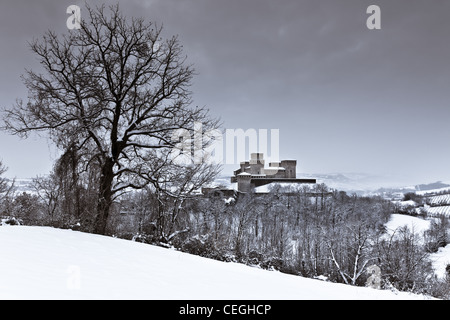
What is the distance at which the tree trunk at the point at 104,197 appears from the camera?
9.61 meters

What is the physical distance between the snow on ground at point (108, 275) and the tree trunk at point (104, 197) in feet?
9.06

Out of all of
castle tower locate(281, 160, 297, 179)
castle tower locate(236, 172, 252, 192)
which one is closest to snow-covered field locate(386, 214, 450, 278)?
castle tower locate(281, 160, 297, 179)

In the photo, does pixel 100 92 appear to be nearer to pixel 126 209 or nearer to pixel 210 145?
pixel 210 145

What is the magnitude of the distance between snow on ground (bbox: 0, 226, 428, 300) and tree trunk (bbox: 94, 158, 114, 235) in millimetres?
2763

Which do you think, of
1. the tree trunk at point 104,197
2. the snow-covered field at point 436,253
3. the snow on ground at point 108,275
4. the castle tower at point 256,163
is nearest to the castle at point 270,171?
the castle tower at point 256,163

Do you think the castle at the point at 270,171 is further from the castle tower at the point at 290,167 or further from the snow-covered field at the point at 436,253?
the snow-covered field at the point at 436,253

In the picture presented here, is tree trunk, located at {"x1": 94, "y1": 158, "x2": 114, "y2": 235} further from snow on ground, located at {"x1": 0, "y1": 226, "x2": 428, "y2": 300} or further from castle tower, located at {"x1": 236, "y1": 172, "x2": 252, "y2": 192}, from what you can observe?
castle tower, located at {"x1": 236, "y1": 172, "x2": 252, "y2": 192}

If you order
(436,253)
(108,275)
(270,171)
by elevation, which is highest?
(270,171)

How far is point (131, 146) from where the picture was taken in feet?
38.7

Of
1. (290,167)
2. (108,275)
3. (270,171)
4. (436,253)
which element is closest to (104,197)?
(108,275)

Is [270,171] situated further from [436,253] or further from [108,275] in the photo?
[108,275]

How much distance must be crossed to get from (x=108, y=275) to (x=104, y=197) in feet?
20.5

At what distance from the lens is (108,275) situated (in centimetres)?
451
